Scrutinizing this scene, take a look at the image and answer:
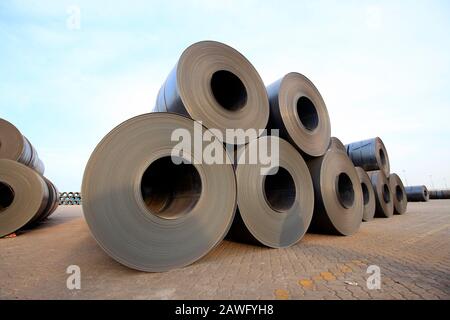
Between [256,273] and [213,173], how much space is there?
1205 millimetres

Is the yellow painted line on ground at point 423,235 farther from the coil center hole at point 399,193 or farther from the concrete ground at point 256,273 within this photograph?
the coil center hole at point 399,193

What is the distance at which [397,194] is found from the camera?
29.4ft

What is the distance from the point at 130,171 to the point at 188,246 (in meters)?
1.02

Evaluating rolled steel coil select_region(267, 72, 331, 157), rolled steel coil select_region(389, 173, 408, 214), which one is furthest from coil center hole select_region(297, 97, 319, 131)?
rolled steel coil select_region(389, 173, 408, 214)

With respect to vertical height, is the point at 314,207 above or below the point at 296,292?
above

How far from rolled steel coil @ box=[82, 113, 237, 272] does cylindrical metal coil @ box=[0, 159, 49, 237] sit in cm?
426

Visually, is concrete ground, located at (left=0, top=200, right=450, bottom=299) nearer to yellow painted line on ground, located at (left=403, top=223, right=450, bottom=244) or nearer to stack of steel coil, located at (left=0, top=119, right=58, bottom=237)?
yellow painted line on ground, located at (left=403, top=223, right=450, bottom=244)

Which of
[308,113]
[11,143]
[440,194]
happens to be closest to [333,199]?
[308,113]

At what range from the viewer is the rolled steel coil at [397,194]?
8375 mm

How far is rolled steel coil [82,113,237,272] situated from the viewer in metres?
2.61
